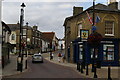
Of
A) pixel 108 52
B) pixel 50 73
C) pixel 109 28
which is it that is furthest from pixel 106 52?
pixel 50 73

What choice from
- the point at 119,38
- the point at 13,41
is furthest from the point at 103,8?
the point at 13,41

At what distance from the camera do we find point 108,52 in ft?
85.5

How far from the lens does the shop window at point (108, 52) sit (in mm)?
25873

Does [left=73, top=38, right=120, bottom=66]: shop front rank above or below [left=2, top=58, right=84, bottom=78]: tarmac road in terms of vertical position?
above

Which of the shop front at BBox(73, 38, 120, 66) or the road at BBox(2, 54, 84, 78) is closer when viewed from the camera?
the road at BBox(2, 54, 84, 78)

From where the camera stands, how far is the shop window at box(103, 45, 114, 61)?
2587 centimetres

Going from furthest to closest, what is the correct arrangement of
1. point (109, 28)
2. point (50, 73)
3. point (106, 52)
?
point (109, 28) < point (106, 52) < point (50, 73)

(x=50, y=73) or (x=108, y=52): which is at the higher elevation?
(x=108, y=52)

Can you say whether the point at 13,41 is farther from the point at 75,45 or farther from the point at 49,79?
the point at 49,79

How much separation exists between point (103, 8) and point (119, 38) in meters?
4.44

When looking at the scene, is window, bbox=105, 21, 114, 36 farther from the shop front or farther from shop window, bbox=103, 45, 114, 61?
shop window, bbox=103, 45, 114, 61

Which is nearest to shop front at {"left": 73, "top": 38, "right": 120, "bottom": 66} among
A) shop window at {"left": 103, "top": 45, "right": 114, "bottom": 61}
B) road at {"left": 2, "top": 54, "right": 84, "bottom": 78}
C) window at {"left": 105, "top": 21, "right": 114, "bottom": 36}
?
shop window at {"left": 103, "top": 45, "right": 114, "bottom": 61}

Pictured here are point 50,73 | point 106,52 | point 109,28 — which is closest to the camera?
point 50,73

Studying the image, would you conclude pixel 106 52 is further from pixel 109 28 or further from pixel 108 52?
pixel 109 28
